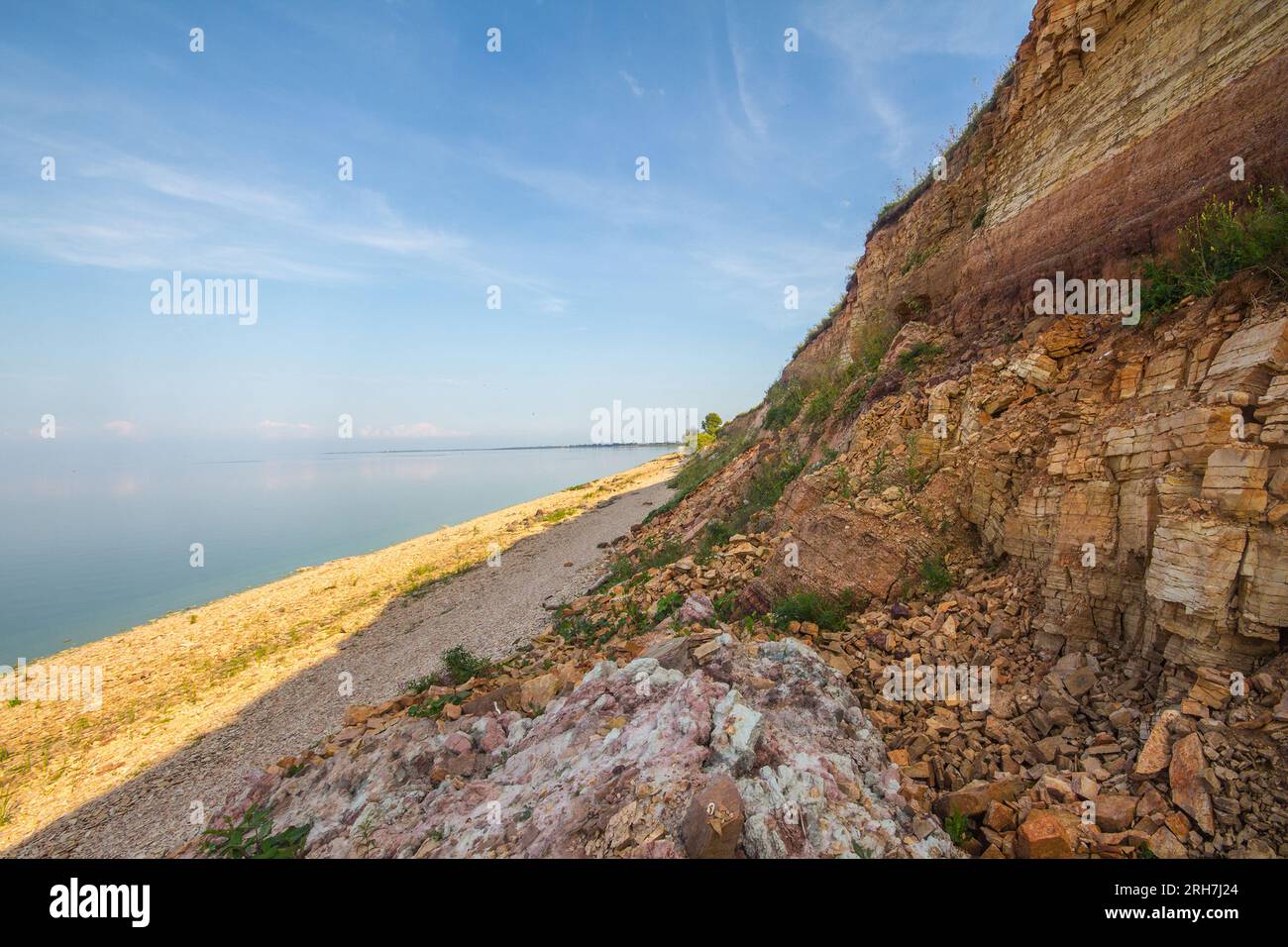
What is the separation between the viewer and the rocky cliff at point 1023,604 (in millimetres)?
3885

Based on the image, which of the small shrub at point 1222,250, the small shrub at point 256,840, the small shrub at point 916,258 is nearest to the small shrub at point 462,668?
the small shrub at point 256,840

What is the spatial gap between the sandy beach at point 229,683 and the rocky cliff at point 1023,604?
185 inches

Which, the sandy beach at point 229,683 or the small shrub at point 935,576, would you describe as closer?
the small shrub at point 935,576

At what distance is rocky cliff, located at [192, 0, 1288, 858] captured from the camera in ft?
12.7

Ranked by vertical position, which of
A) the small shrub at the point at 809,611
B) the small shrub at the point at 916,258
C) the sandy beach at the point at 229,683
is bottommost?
the sandy beach at the point at 229,683

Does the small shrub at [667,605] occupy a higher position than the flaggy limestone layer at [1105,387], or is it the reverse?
the flaggy limestone layer at [1105,387]

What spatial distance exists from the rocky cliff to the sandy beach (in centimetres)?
470

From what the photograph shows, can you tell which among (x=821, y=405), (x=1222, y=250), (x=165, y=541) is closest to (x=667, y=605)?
(x=821, y=405)

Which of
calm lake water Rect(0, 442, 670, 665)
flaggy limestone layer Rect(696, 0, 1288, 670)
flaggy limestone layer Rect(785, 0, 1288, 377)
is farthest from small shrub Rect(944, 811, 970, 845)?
Answer: calm lake water Rect(0, 442, 670, 665)

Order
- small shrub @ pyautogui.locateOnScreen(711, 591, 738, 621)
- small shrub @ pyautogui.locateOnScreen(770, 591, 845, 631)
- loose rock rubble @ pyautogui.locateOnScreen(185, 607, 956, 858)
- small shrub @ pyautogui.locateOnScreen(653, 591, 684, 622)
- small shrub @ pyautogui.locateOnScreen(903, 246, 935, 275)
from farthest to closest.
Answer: small shrub @ pyautogui.locateOnScreen(903, 246, 935, 275) → small shrub @ pyautogui.locateOnScreen(653, 591, 684, 622) → small shrub @ pyautogui.locateOnScreen(711, 591, 738, 621) → small shrub @ pyautogui.locateOnScreen(770, 591, 845, 631) → loose rock rubble @ pyautogui.locateOnScreen(185, 607, 956, 858)

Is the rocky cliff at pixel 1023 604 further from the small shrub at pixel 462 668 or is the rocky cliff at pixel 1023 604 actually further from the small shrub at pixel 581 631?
the small shrub at pixel 462 668

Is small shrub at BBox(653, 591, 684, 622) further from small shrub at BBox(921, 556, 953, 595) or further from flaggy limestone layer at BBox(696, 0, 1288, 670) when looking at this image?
small shrub at BBox(921, 556, 953, 595)

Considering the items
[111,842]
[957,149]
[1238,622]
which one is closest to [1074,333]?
[1238,622]

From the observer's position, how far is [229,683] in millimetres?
14484
